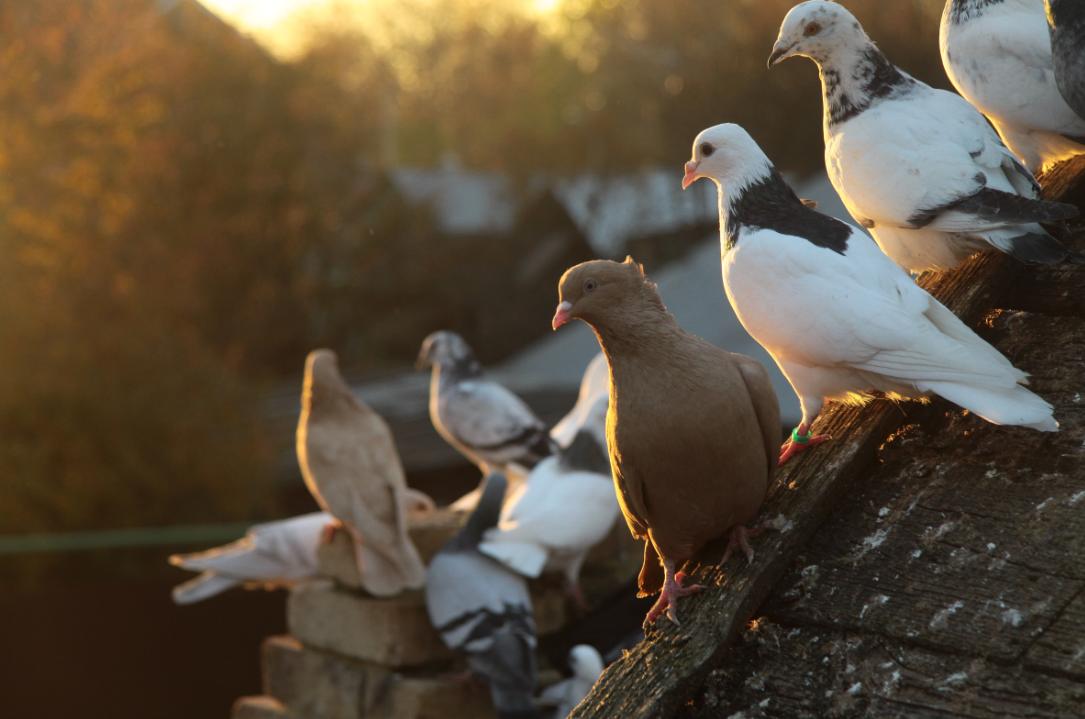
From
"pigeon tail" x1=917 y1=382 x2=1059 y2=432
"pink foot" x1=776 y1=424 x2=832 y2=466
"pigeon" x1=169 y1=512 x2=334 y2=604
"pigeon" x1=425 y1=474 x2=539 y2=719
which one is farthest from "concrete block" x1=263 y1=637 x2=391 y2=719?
"pigeon tail" x1=917 y1=382 x2=1059 y2=432

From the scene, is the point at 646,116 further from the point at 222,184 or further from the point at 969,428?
the point at 969,428

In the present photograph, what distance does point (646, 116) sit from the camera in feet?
50.6

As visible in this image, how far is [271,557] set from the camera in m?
5.65

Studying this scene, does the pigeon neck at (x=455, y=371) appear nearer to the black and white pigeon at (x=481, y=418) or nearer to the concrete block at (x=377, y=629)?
the black and white pigeon at (x=481, y=418)

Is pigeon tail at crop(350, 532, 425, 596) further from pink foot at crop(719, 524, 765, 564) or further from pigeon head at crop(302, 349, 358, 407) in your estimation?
pink foot at crop(719, 524, 765, 564)

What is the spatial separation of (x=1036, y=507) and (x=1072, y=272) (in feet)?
1.96

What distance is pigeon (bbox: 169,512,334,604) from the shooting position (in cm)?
560

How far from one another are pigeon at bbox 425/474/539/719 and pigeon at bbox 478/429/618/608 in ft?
0.31

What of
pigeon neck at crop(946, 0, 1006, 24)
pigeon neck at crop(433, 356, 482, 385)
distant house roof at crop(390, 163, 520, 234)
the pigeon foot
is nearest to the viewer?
the pigeon foot

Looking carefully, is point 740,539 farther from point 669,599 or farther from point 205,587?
point 205,587

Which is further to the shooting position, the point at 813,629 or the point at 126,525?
the point at 126,525

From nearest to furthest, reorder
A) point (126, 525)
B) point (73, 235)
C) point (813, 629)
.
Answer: point (813, 629) < point (126, 525) < point (73, 235)

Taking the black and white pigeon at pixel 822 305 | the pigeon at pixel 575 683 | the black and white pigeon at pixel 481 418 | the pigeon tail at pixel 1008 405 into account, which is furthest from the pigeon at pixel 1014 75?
the black and white pigeon at pixel 481 418

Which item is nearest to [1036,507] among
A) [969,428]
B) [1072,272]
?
[969,428]
